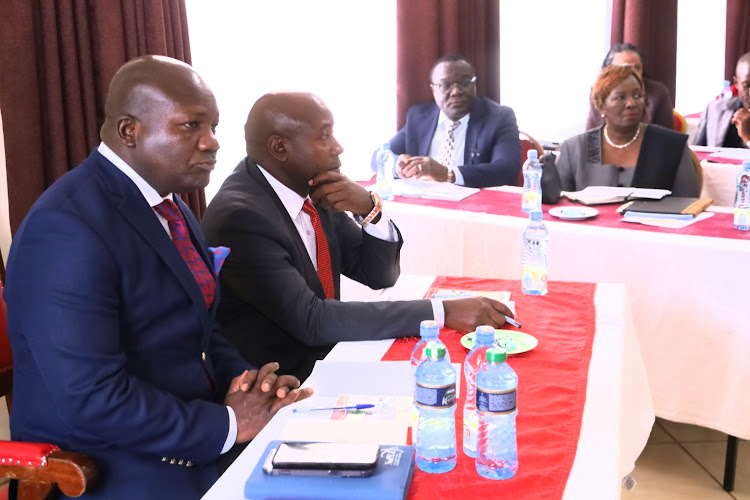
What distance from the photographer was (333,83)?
14.8ft

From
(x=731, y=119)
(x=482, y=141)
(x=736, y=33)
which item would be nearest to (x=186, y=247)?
(x=482, y=141)

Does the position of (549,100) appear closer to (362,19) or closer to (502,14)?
(502,14)

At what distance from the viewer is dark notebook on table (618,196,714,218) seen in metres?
3.08

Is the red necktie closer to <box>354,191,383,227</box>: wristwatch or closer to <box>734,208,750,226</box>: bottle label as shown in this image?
<box>354,191,383,227</box>: wristwatch

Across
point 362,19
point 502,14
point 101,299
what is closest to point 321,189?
point 101,299

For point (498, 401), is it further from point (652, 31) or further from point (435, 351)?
point (652, 31)

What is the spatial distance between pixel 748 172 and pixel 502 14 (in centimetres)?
320

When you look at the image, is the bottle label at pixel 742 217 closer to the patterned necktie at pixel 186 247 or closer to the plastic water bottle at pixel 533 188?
the plastic water bottle at pixel 533 188

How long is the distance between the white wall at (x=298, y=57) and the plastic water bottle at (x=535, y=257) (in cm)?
129

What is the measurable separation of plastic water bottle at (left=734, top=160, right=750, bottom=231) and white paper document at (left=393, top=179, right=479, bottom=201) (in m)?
1.20

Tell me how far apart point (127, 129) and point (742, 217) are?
230 centimetres

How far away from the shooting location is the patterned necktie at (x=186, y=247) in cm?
170

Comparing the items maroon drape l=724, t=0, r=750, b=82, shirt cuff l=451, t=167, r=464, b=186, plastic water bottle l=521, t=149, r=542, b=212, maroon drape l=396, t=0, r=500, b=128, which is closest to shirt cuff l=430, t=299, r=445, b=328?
plastic water bottle l=521, t=149, r=542, b=212

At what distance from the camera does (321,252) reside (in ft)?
7.47
